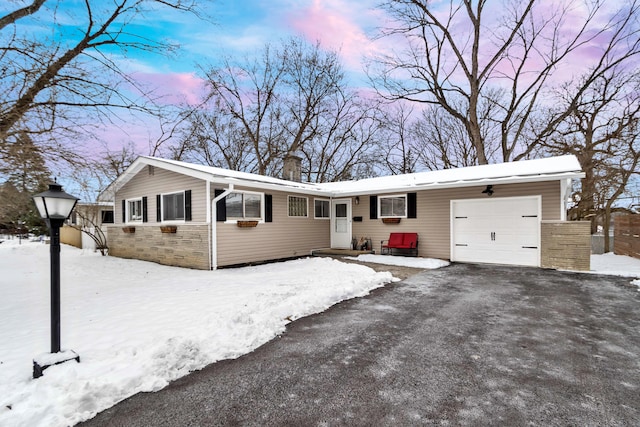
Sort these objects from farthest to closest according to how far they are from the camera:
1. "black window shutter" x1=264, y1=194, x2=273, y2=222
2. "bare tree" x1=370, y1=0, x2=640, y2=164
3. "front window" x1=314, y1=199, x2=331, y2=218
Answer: "bare tree" x1=370, y1=0, x2=640, y2=164
"front window" x1=314, y1=199, x2=331, y2=218
"black window shutter" x1=264, y1=194, x2=273, y2=222

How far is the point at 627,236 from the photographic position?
1037 cm

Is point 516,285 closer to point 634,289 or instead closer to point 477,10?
point 634,289

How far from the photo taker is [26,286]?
640 centimetres

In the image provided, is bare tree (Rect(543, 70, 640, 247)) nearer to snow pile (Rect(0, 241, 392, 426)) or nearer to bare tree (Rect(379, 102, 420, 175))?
bare tree (Rect(379, 102, 420, 175))

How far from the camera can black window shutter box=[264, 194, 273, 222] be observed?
9.18 meters

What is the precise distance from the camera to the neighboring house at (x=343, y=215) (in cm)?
785

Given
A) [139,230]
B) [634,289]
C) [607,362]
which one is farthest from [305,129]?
[607,362]

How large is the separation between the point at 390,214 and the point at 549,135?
10649 millimetres

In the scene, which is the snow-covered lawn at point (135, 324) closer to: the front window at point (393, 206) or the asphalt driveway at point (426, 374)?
the asphalt driveway at point (426, 374)

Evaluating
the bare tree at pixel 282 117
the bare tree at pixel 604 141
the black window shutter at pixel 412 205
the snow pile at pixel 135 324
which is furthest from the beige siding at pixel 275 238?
the bare tree at pixel 604 141

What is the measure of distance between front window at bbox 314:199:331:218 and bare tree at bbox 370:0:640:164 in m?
9.44

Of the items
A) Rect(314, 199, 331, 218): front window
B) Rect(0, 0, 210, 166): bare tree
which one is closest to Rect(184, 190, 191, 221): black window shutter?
Rect(0, 0, 210, 166): bare tree

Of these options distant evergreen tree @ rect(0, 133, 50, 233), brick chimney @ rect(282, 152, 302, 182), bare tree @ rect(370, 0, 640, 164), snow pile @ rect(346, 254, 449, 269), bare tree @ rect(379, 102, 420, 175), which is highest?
bare tree @ rect(370, 0, 640, 164)

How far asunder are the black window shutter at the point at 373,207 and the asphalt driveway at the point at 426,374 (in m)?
6.19
